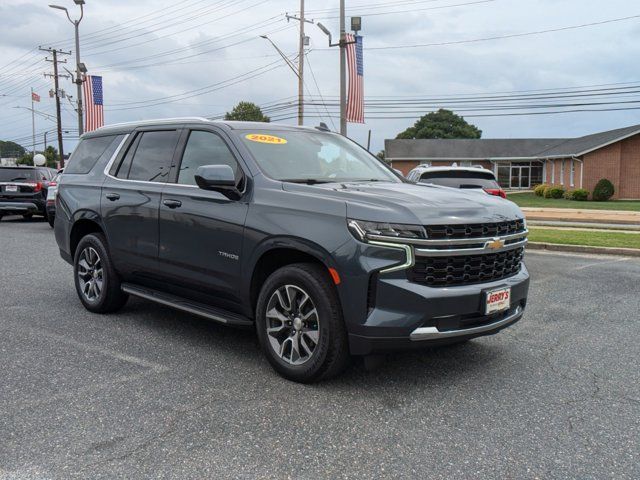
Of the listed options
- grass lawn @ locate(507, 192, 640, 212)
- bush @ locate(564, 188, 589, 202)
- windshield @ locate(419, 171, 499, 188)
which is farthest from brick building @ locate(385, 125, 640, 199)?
windshield @ locate(419, 171, 499, 188)

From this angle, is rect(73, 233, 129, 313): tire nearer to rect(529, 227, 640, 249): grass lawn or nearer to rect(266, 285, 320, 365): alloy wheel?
rect(266, 285, 320, 365): alloy wheel

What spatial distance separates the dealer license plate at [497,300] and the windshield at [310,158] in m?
1.55

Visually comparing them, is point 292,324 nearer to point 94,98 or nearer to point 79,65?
point 94,98

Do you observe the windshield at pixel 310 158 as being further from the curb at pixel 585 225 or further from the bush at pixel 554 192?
the bush at pixel 554 192

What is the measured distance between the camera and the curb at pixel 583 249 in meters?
11.0

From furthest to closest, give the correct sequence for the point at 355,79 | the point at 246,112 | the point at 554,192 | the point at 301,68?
1. the point at 246,112
2. the point at 554,192
3. the point at 301,68
4. the point at 355,79

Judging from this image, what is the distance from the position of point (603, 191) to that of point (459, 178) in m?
27.1

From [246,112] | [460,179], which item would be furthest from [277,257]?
[246,112]

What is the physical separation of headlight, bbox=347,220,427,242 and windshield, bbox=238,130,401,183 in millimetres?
979

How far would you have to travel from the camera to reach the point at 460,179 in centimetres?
1180

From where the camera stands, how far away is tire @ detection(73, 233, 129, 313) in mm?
5855

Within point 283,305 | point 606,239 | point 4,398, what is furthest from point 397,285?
point 606,239

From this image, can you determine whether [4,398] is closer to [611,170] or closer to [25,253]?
[25,253]

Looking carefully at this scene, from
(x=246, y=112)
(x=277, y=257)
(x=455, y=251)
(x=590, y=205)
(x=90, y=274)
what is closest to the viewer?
(x=455, y=251)
